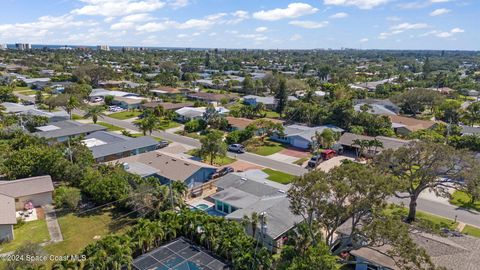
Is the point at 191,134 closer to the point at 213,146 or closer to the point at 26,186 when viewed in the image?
the point at 213,146

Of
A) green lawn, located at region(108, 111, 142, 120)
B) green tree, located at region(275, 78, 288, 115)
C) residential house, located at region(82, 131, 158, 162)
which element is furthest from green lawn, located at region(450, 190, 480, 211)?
green lawn, located at region(108, 111, 142, 120)

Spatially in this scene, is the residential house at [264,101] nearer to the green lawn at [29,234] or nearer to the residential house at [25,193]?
the residential house at [25,193]

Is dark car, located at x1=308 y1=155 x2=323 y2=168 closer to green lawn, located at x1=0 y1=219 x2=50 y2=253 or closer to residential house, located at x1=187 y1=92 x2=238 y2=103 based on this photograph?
green lawn, located at x1=0 y1=219 x2=50 y2=253

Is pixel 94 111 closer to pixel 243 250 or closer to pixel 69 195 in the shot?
pixel 69 195

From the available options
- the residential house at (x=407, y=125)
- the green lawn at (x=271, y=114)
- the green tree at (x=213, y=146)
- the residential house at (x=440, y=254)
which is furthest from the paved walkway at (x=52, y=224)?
the residential house at (x=407, y=125)

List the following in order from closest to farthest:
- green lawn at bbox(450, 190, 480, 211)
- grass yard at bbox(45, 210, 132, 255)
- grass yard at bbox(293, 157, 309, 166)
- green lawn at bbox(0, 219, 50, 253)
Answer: grass yard at bbox(45, 210, 132, 255), green lawn at bbox(0, 219, 50, 253), green lawn at bbox(450, 190, 480, 211), grass yard at bbox(293, 157, 309, 166)

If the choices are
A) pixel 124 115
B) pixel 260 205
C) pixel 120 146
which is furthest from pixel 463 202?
pixel 124 115
